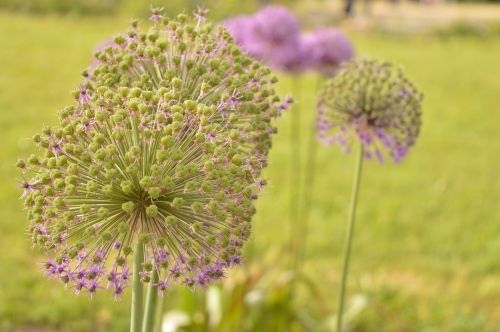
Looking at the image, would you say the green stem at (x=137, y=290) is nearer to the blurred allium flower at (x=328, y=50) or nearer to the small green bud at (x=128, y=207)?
the small green bud at (x=128, y=207)

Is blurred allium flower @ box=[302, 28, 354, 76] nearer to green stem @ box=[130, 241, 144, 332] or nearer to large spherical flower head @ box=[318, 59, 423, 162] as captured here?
large spherical flower head @ box=[318, 59, 423, 162]

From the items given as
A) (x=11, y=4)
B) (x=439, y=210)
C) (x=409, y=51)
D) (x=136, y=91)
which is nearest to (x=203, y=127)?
(x=136, y=91)

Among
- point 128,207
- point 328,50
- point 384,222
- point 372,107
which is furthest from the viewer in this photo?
point 384,222

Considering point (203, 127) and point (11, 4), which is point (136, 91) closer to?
point (203, 127)

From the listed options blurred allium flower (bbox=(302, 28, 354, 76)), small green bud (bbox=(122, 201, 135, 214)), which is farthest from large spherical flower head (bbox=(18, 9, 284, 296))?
blurred allium flower (bbox=(302, 28, 354, 76))

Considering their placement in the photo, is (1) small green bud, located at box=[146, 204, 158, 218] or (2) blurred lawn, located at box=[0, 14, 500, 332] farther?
(2) blurred lawn, located at box=[0, 14, 500, 332]

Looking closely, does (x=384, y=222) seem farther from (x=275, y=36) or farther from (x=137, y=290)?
(x=137, y=290)

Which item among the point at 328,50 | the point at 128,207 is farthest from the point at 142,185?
the point at 328,50
